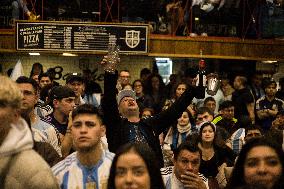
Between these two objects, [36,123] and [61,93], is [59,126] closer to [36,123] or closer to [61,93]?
[61,93]

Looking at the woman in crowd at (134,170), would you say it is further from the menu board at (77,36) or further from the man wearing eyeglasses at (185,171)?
the menu board at (77,36)

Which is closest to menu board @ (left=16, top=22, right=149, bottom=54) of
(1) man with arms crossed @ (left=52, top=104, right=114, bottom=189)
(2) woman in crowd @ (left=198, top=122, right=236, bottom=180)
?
(2) woman in crowd @ (left=198, top=122, right=236, bottom=180)

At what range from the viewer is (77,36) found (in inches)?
525

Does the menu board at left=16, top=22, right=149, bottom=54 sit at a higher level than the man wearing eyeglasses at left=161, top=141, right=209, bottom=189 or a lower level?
higher

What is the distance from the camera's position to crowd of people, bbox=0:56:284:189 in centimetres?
324

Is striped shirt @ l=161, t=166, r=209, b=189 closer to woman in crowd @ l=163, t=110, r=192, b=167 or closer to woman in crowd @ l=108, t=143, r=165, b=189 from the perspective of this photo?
woman in crowd @ l=108, t=143, r=165, b=189

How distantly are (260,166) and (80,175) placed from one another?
116 cm

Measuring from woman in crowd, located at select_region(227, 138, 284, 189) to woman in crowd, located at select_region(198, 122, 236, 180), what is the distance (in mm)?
2465

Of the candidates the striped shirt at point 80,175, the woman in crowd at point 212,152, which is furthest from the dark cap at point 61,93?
the striped shirt at point 80,175

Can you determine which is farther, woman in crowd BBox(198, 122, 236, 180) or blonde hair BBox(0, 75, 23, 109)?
woman in crowd BBox(198, 122, 236, 180)

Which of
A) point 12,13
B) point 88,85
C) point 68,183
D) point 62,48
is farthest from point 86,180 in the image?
point 12,13

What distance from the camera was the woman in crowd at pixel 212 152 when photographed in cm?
682

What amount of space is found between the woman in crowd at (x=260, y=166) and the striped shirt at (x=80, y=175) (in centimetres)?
82

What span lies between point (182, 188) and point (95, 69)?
33.5 ft
